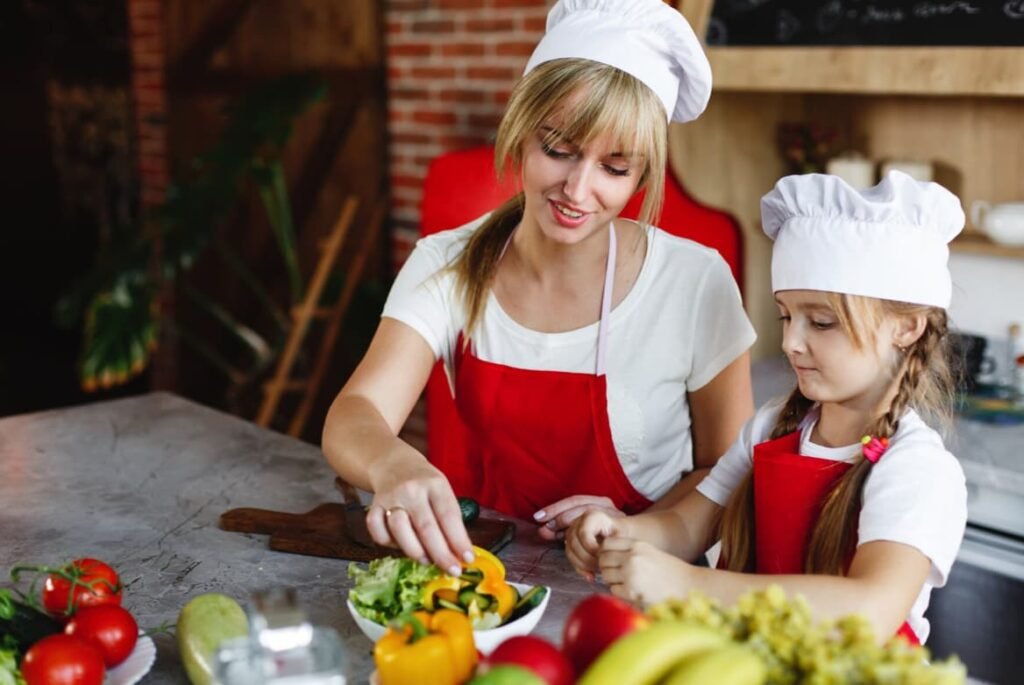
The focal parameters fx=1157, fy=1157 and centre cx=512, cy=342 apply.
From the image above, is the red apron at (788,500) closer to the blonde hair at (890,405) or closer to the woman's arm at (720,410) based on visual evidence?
the blonde hair at (890,405)

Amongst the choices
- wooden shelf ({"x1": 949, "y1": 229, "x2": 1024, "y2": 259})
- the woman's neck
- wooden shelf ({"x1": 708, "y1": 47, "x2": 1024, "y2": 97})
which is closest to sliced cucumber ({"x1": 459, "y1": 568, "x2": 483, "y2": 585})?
the woman's neck

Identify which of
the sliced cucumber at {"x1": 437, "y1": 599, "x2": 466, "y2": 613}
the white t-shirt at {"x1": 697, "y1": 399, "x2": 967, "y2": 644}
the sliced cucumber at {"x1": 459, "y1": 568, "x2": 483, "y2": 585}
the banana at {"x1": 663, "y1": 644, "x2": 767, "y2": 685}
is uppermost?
the banana at {"x1": 663, "y1": 644, "x2": 767, "y2": 685}

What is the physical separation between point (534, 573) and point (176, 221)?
287cm

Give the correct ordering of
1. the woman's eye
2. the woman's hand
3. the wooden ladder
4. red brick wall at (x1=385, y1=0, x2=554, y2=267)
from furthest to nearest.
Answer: the wooden ladder, red brick wall at (x1=385, y1=0, x2=554, y2=267), the woman's eye, the woman's hand

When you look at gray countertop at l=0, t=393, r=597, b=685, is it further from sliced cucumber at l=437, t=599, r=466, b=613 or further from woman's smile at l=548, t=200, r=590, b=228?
woman's smile at l=548, t=200, r=590, b=228

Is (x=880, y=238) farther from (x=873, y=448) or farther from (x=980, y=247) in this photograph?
(x=980, y=247)

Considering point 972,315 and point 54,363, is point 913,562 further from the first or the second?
point 54,363

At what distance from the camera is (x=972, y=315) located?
122 inches

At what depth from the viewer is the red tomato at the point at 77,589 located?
1.38 m

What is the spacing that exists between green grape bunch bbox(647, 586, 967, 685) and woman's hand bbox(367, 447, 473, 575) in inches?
15.7

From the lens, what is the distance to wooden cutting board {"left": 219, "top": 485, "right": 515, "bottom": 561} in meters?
1.69

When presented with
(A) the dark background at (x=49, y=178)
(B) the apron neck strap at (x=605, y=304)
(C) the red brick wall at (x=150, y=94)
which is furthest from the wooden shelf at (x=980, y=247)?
(A) the dark background at (x=49, y=178)

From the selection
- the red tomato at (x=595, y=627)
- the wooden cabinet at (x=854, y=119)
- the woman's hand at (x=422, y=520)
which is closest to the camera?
the red tomato at (x=595, y=627)

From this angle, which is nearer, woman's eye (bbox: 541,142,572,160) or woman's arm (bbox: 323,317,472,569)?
woman's arm (bbox: 323,317,472,569)
